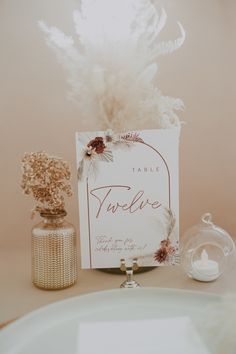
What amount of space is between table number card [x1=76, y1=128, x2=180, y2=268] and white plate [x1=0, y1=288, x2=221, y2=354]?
186mm

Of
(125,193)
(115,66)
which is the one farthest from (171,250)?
(115,66)

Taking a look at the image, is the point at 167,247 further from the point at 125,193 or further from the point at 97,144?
the point at 97,144

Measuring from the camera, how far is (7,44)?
3.19 ft

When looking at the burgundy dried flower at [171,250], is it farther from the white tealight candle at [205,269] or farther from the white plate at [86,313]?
the white plate at [86,313]

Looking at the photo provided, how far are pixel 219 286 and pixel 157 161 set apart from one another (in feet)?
0.86

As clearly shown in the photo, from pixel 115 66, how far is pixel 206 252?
41 cm

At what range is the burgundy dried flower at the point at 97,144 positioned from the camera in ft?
2.59

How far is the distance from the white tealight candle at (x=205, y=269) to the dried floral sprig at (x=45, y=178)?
285 millimetres

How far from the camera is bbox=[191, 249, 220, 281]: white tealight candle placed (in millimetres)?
781

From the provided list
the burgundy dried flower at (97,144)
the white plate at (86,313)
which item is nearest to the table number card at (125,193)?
the burgundy dried flower at (97,144)

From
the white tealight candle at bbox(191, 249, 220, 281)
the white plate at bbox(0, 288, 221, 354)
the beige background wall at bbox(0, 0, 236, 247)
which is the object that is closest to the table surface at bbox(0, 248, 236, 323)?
the white tealight candle at bbox(191, 249, 220, 281)

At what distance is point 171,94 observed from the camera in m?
1.04

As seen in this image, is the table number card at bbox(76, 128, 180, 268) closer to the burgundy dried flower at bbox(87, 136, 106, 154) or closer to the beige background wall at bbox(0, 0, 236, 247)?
the burgundy dried flower at bbox(87, 136, 106, 154)

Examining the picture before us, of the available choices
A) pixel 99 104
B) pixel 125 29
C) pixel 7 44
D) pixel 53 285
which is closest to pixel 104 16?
pixel 125 29
